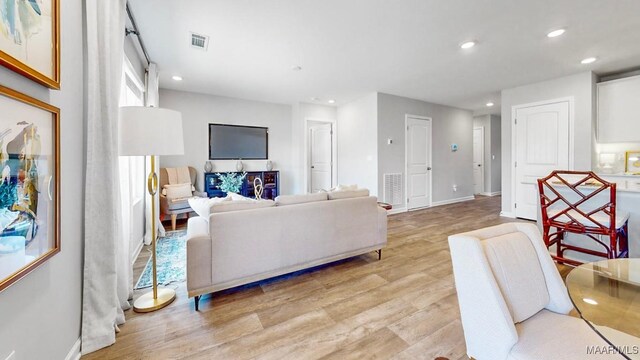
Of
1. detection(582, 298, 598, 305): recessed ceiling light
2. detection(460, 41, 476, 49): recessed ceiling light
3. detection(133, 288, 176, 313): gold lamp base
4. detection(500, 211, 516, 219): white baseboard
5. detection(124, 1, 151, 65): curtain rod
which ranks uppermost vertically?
detection(460, 41, 476, 49): recessed ceiling light

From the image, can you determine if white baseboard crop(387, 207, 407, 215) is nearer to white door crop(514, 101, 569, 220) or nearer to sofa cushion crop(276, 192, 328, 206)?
white door crop(514, 101, 569, 220)

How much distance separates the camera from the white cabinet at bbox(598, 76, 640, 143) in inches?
149

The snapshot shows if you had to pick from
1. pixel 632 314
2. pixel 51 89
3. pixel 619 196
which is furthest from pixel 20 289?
pixel 619 196

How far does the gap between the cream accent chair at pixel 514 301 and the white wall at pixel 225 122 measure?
5.12 metres

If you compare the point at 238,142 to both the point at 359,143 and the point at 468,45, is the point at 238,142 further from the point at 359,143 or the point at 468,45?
the point at 468,45

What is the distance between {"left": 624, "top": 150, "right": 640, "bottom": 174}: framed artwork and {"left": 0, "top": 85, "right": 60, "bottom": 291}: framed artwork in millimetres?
6679

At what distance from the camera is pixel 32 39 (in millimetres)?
1001

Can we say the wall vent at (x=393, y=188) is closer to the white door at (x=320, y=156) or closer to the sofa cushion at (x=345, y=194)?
the white door at (x=320, y=156)

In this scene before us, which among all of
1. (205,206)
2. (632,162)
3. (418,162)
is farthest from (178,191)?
(632,162)

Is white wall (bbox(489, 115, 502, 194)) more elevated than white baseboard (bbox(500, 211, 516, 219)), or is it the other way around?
white wall (bbox(489, 115, 502, 194))

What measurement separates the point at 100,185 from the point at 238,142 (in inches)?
163

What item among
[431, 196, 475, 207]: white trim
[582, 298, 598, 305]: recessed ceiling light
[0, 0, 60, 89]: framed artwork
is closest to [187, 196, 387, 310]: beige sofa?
[0, 0, 60, 89]: framed artwork

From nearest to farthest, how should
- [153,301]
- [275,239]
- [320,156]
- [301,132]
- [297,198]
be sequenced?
[153,301] → [275,239] → [297,198] → [301,132] → [320,156]

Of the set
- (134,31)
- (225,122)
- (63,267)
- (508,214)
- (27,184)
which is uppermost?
(134,31)
